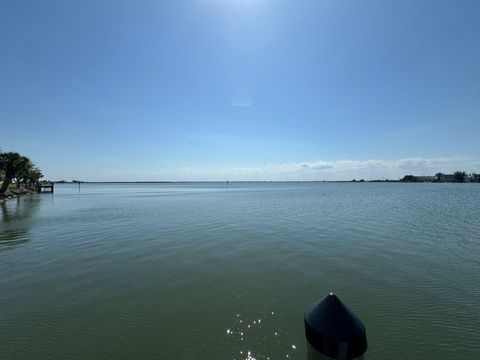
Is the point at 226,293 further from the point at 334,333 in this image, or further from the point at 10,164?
the point at 10,164

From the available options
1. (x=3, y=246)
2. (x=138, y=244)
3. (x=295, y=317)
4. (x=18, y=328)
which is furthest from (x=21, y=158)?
(x=295, y=317)

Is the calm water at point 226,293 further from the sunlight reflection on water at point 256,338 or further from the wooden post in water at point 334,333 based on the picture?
the wooden post in water at point 334,333

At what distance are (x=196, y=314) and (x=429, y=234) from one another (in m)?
17.7

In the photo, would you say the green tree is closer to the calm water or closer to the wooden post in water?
the calm water

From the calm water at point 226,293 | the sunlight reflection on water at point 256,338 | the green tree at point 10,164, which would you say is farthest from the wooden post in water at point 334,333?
the green tree at point 10,164

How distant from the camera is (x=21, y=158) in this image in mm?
64812

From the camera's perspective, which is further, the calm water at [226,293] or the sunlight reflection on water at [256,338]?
the calm water at [226,293]

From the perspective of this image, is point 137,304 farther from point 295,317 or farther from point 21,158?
point 21,158

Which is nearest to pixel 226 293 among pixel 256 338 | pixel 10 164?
pixel 256 338

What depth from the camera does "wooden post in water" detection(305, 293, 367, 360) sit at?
120 inches

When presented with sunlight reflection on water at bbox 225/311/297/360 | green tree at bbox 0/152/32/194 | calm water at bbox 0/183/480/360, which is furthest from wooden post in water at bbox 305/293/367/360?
green tree at bbox 0/152/32/194

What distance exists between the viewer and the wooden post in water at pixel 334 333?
305 cm

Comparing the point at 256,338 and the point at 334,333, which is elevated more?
the point at 334,333

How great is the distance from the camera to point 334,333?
10.2 ft
